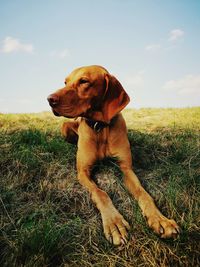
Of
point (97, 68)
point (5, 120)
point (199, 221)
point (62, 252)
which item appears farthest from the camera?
point (5, 120)

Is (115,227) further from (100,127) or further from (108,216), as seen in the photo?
(100,127)

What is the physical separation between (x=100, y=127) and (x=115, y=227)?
1.36 metres

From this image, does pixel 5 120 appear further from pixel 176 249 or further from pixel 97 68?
pixel 176 249

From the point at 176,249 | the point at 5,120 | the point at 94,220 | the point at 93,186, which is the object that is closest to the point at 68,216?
the point at 94,220

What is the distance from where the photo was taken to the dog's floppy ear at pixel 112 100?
3322mm

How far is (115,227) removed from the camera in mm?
2438

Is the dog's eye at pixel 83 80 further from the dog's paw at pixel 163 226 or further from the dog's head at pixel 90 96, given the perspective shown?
the dog's paw at pixel 163 226

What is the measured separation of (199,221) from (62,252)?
1080 millimetres

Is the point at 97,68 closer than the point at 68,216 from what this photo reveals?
No

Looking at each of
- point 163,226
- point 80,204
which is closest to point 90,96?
point 80,204

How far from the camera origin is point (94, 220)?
2.63 meters

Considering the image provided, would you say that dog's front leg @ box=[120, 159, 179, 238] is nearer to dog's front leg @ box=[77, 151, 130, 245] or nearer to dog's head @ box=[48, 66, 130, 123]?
dog's front leg @ box=[77, 151, 130, 245]

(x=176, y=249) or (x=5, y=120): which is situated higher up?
(x=5, y=120)

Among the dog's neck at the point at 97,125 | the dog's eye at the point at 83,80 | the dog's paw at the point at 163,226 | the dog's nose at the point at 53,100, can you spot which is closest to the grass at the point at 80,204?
the dog's paw at the point at 163,226
